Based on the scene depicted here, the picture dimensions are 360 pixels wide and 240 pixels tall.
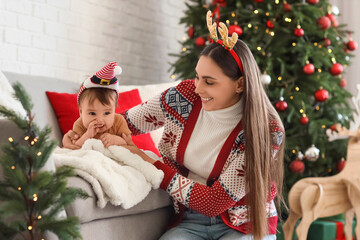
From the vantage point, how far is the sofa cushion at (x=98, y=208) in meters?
1.42

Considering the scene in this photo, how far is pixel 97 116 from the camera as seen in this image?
1.62 meters

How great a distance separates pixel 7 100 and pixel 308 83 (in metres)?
1.97

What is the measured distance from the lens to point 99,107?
1.61m

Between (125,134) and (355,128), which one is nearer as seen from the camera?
(125,134)

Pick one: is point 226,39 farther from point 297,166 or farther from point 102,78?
point 297,166

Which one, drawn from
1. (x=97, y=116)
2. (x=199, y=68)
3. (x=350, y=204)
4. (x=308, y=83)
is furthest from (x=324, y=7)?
(x=97, y=116)

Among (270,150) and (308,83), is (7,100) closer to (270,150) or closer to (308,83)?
(270,150)

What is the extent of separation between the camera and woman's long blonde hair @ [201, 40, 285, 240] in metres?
1.62

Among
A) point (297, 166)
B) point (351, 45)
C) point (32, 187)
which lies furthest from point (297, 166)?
point (32, 187)

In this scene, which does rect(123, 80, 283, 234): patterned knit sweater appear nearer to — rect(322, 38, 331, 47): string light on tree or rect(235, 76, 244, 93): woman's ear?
rect(235, 76, 244, 93): woman's ear

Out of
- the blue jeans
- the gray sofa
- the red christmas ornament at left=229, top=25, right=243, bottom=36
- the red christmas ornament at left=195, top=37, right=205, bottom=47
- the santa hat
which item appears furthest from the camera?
the red christmas ornament at left=195, top=37, right=205, bottom=47

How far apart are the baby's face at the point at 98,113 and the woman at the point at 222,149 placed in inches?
4.5

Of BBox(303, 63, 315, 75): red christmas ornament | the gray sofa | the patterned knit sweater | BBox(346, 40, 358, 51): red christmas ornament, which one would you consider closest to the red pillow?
the gray sofa

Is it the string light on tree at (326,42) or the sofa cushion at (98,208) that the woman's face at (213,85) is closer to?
the sofa cushion at (98,208)
